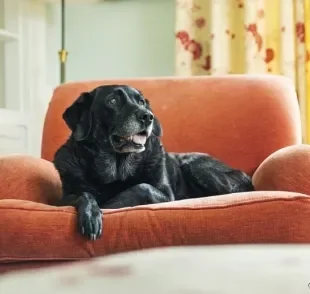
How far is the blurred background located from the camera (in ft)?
8.93

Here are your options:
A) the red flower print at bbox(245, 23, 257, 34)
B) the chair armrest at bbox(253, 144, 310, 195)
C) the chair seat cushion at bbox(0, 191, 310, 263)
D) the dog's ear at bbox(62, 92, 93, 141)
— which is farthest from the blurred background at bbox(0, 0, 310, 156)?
the chair seat cushion at bbox(0, 191, 310, 263)

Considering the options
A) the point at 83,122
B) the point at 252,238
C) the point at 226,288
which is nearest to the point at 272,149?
the point at 83,122

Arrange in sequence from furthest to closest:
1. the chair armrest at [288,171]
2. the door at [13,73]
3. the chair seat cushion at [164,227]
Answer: the door at [13,73], the chair armrest at [288,171], the chair seat cushion at [164,227]

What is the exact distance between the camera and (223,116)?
2.19m

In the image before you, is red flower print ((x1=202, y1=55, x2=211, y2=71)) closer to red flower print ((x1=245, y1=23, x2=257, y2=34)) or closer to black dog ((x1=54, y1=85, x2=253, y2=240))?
red flower print ((x1=245, y1=23, x2=257, y2=34))

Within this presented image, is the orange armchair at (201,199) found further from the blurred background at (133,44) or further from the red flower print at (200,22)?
→ the red flower print at (200,22)

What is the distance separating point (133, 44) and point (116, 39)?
0.10 m

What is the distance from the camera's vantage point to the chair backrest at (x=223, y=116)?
2.14 meters

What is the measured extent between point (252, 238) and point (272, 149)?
87cm

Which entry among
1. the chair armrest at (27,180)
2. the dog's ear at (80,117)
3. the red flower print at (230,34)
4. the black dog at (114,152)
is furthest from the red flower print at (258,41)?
the chair armrest at (27,180)

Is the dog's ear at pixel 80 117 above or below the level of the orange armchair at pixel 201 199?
above

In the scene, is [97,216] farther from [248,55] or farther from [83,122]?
[248,55]

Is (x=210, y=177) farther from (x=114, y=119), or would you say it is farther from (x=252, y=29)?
(x=252, y=29)

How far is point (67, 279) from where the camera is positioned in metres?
1.29
